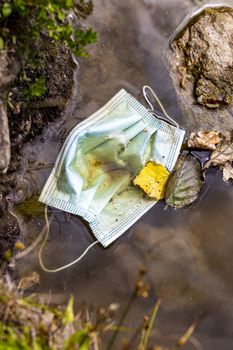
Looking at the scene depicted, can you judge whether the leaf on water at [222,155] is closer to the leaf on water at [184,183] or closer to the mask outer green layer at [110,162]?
the leaf on water at [184,183]

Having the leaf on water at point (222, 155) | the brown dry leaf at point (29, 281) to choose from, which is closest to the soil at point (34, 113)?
the brown dry leaf at point (29, 281)

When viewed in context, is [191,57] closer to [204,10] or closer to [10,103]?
[204,10]

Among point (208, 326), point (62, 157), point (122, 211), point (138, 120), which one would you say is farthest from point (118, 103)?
point (208, 326)

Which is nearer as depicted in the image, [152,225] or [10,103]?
[10,103]

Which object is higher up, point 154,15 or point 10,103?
point 154,15

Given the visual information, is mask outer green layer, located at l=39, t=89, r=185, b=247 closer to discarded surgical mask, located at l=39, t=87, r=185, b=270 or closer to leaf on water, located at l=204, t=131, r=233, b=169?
discarded surgical mask, located at l=39, t=87, r=185, b=270

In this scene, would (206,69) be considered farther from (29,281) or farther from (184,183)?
(29,281)

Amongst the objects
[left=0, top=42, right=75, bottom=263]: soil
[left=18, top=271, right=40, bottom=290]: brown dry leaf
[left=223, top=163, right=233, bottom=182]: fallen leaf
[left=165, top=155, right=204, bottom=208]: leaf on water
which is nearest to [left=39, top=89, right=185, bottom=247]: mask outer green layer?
[left=165, top=155, right=204, bottom=208]: leaf on water
